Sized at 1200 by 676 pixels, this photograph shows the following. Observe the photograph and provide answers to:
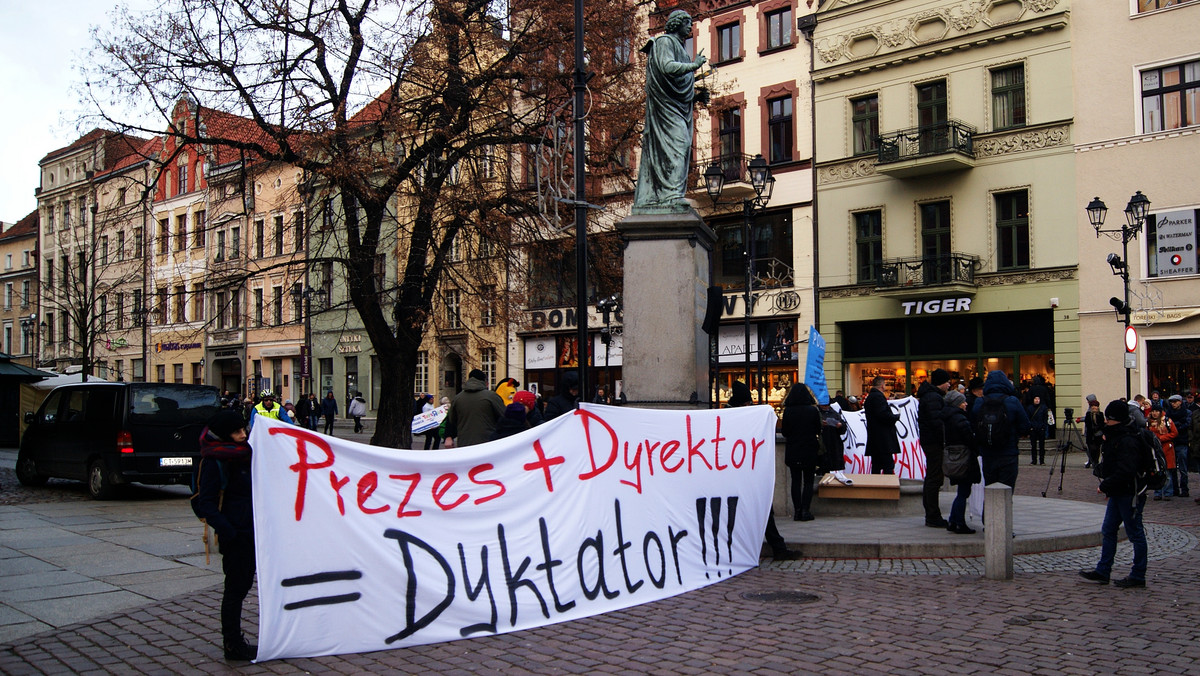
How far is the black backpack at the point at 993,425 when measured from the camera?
10.1m

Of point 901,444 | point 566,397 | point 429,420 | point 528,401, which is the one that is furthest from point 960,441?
point 429,420

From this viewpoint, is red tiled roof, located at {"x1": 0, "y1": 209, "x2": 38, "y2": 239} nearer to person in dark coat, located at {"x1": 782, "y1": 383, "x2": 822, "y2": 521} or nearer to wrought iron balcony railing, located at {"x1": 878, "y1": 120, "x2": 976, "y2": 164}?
wrought iron balcony railing, located at {"x1": 878, "y1": 120, "x2": 976, "y2": 164}

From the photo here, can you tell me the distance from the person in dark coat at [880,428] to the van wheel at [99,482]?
11.7 m

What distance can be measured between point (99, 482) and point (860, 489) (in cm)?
1195

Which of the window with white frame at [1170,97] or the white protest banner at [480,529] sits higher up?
the window with white frame at [1170,97]

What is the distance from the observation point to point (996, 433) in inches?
397

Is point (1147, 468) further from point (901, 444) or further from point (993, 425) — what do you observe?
point (901, 444)

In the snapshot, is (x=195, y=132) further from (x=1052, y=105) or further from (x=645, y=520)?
(x=1052, y=105)

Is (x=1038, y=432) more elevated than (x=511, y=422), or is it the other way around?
(x=511, y=422)

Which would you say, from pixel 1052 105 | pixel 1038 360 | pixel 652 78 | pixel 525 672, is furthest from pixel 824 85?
pixel 525 672

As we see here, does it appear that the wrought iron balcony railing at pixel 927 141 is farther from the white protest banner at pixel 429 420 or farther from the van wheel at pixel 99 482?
the van wheel at pixel 99 482

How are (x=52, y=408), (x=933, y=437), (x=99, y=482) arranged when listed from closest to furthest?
(x=933, y=437) < (x=99, y=482) < (x=52, y=408)

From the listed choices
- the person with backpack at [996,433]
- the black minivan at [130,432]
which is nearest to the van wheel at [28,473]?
the black minivan at [130,432]

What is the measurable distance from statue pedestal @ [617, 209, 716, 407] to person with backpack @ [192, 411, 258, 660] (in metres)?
4.94
